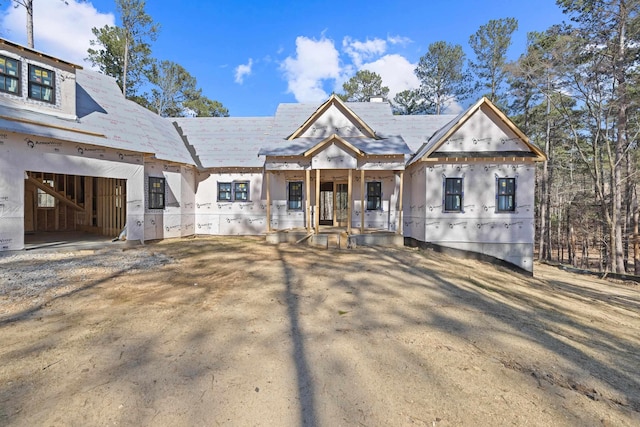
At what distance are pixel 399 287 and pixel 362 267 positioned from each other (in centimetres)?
171

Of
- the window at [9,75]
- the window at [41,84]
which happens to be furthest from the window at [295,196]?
the window at [9,75]

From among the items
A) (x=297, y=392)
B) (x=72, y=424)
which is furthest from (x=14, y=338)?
(x=297, y=392)

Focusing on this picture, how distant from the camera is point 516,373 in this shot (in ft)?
11.1

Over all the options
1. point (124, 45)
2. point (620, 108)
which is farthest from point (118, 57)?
point (620, 108)

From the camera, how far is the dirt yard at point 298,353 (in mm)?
2680

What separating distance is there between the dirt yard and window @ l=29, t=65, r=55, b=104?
633cm

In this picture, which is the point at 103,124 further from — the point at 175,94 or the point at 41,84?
the point at 175,94

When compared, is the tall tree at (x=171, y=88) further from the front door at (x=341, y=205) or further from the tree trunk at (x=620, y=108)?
the tree trunk at (x=620, y=108)

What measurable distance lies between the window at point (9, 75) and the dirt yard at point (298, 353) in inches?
245

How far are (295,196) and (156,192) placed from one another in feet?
21.6

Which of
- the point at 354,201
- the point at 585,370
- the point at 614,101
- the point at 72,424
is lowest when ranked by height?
the point at 585,370

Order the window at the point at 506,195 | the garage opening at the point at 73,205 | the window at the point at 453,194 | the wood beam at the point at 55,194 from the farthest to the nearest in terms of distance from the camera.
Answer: the wood beam at the point at 55,194
the garage opening at the point at 73,205
the window at the point at 453,194
the window at the point at 506,195

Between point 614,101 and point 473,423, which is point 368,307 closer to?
point 473,423

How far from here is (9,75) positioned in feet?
30.5
